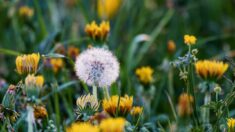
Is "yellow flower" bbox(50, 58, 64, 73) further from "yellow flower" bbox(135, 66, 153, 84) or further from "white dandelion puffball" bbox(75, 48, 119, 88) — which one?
"white dandelion puffball" bbox(75, 48, 119, 88)

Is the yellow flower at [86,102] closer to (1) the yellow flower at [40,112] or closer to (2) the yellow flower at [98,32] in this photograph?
(1) the yellow flower at [40,112]

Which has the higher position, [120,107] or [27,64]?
[27,64]

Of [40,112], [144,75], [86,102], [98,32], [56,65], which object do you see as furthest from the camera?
[56,65]

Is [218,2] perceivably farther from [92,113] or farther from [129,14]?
[92,113]

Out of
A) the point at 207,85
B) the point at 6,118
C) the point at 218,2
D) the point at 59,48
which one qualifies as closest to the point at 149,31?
the point at 218,2

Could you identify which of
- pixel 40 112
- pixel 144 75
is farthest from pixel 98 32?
pixel 40 112

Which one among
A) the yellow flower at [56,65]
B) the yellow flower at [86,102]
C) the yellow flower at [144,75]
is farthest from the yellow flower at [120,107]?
the yellow flower at [56,65]

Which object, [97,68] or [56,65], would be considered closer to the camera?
[97,68]

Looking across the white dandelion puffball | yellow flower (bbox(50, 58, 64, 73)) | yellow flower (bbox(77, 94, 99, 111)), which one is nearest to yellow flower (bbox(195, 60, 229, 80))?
the white dandelion puffball

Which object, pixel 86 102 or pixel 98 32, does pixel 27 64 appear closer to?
pixel 86 102
